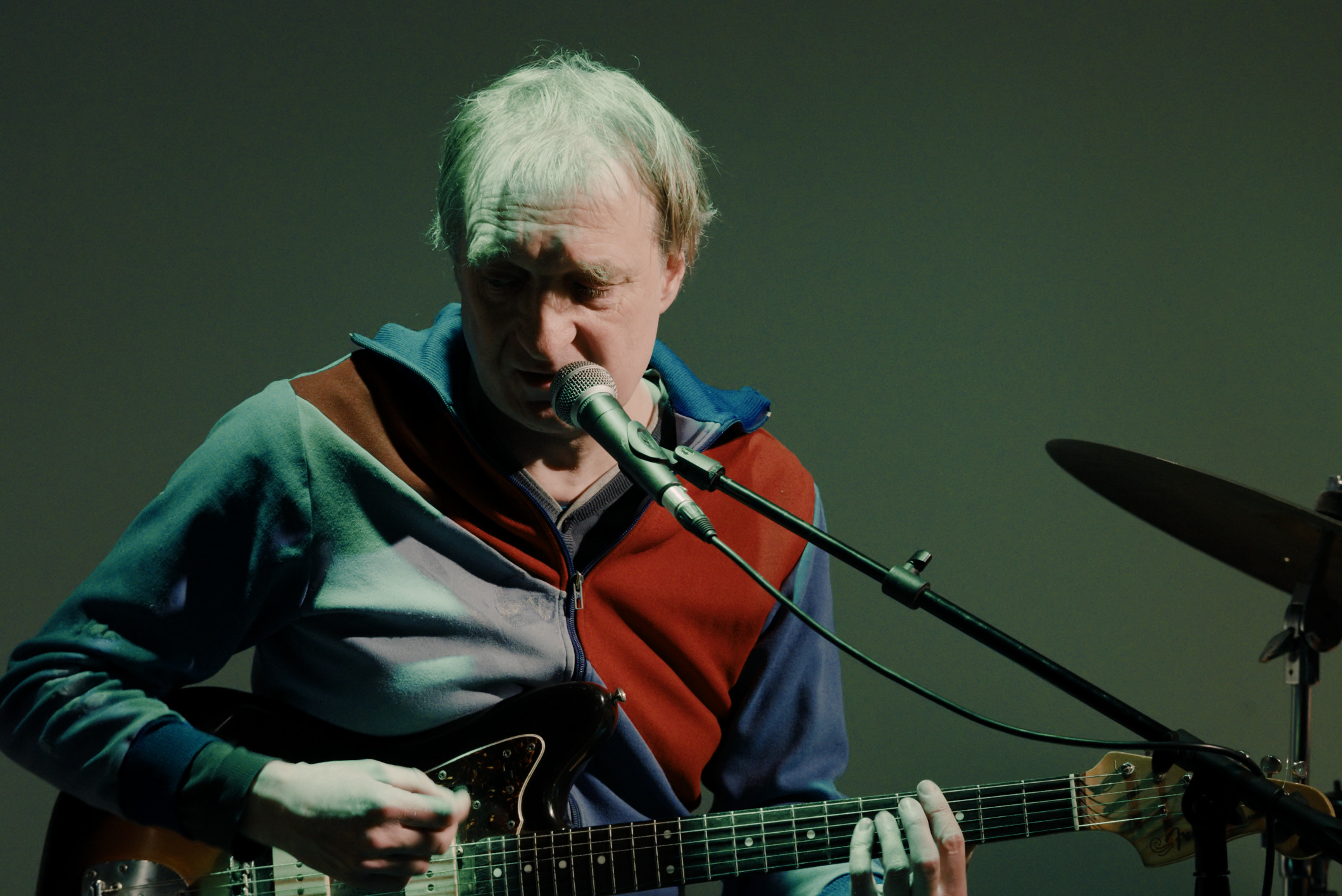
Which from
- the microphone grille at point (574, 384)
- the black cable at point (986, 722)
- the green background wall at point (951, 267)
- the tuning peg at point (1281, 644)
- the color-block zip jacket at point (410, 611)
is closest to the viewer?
the black cable at point (986, 722)

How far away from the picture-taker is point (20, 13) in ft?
6.50

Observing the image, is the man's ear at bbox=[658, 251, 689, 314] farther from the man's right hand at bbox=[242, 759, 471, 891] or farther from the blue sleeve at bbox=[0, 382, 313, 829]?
the man's right hand at bbox=[242, 759, 471, 891]

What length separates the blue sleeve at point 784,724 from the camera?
1465mm

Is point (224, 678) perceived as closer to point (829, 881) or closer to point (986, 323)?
point (829, 881)

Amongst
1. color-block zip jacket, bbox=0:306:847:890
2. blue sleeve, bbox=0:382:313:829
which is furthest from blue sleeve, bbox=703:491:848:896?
blue sleeve, bbox=0:382:313:829

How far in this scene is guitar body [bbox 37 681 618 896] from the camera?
126 cm

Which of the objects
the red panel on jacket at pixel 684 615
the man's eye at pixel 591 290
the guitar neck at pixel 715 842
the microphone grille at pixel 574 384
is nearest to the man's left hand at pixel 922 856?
the guitar neck at pixel 715 842

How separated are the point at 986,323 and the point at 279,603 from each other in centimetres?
A: 165

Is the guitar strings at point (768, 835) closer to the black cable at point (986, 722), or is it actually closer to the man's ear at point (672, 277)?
the black cable at point (986, 722)

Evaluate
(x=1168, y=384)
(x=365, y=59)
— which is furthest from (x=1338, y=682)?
(x=365, y=59)

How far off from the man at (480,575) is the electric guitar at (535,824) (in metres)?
0.05

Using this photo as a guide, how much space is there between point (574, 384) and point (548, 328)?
0.21 meters

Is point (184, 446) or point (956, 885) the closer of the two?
point (956, 885)

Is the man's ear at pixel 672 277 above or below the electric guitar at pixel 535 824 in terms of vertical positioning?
above
